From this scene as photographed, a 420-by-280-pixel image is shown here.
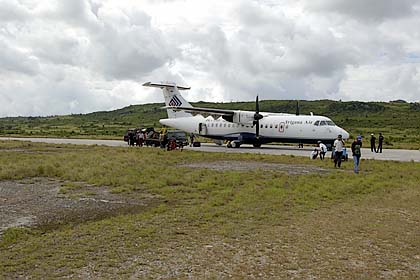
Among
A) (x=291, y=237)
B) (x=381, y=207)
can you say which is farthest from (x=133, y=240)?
(x=381, y=207)

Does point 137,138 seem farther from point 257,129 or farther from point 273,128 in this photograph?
point 273,128

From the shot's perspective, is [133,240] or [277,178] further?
[277,178]

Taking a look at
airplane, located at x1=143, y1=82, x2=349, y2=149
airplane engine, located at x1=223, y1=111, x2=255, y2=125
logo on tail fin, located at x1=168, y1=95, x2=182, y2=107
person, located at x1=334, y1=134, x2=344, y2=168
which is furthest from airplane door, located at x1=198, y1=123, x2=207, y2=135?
person, located at x1=334, y1=134, x2=344, y2=168

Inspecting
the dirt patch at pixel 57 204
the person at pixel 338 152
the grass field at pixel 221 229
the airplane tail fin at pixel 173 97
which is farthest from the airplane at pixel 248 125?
the dirt patch at pixel 57 204

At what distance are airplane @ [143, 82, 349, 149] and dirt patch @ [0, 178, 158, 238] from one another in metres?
21.3

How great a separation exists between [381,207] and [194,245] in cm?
641

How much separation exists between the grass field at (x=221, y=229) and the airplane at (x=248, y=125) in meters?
15.3

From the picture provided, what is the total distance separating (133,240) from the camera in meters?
8.67

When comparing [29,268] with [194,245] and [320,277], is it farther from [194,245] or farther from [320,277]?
[320,277]

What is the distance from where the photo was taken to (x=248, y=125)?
39344mm

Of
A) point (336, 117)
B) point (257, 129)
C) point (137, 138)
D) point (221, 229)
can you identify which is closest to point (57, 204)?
point (221, 229)

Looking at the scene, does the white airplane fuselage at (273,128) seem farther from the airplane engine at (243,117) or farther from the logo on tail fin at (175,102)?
the logo on tail fin at (175,102)

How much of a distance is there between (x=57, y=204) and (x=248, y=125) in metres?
27.9

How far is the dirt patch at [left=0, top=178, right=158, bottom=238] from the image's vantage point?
10633 millimetres
